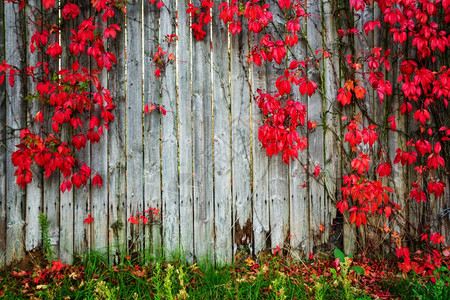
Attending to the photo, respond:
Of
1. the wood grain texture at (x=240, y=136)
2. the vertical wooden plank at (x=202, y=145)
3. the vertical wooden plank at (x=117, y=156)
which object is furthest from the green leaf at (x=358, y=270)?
the vertical wooden plank at (x=117, y=156)

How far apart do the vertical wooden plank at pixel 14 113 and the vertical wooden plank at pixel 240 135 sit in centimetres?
156

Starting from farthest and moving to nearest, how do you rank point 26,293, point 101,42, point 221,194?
1. point 221,194
2. point 101,42
3. point 26,293

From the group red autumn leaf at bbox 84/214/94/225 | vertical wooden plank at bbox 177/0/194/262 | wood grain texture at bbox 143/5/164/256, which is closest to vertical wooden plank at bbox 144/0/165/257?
wood grain texture at bbox 143/5/164/256

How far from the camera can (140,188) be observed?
2.48 m

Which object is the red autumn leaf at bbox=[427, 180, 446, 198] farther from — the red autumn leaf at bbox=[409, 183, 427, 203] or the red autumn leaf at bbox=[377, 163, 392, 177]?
the red autumn leaf at bbox=[377, 163, 392, 177]

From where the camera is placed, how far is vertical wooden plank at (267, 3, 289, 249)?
2.52 m

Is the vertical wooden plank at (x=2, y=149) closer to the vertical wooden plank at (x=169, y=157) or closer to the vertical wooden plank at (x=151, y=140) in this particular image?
the vertical wooden plank at (x=151, y=140)

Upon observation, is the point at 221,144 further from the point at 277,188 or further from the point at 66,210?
the point at 66,210

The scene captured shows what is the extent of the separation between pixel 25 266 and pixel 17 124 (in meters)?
1.04

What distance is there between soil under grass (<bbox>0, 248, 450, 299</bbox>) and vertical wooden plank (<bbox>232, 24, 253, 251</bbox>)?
0.30 metres

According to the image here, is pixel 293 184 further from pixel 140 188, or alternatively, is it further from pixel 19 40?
pixel 19 40

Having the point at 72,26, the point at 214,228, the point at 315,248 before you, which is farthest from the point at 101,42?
the point at 315,248

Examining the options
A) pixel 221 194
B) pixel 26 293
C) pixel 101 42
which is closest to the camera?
pixel 26 293

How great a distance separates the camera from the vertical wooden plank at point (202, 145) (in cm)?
250
